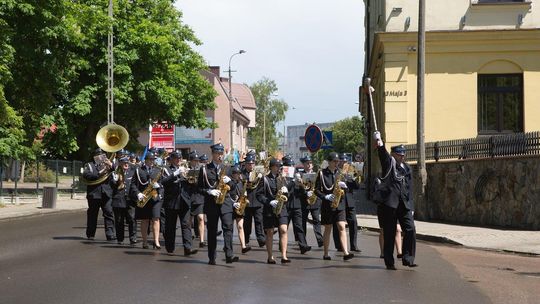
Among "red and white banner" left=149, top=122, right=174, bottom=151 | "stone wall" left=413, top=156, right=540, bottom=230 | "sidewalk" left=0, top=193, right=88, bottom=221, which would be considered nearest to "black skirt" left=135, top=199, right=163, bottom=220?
Result: "stone wall" left=413, top=156, right=540, bottom=230

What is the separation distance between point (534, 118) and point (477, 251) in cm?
1257

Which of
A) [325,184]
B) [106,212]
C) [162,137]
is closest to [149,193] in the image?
[106,212]

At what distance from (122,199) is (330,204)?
4550mm

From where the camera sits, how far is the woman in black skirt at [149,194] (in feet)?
46.1

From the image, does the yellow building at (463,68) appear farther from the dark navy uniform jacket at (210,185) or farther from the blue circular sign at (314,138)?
the dark navy uniform jacket at (210,185)

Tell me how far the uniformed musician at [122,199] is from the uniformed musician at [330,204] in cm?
400

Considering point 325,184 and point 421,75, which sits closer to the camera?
point 325,184

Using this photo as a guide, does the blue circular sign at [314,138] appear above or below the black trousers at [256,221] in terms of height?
above

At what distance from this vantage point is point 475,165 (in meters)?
20.3

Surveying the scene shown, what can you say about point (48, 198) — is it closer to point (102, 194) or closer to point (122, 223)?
point (102, 194)

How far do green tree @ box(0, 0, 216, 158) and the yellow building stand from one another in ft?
37.8

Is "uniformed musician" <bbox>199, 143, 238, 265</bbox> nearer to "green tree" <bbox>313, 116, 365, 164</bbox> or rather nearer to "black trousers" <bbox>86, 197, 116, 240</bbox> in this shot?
"black trousers" <bbox>86, 197, 116, 240</bbox>

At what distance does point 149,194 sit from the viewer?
14062mm

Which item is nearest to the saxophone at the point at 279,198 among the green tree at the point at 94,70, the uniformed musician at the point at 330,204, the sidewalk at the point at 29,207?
the uniformed musician at the point at 330,204
